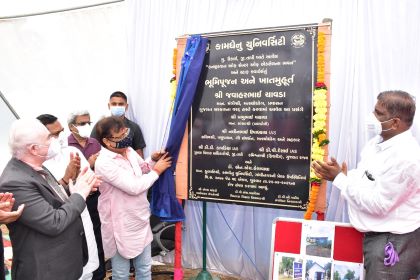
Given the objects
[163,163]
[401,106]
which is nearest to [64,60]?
[163,163]

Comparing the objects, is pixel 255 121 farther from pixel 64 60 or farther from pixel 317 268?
pixel 64 60

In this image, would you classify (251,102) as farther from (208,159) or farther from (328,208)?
(328,208)

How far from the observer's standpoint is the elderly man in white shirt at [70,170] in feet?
7.96

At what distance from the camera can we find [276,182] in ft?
8.80

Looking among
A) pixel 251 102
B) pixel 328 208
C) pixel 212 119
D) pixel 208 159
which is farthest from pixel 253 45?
pixel 328 208

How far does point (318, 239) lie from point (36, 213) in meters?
1.67

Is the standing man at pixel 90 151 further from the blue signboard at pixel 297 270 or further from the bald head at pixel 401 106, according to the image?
the bald head at pixel 401 106

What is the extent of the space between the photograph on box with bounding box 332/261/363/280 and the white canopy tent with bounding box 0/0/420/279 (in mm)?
798

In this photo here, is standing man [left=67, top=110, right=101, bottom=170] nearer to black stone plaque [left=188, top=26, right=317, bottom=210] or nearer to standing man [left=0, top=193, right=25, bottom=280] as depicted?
black stone plaque [left=188, top=26, right=317, bottom=210]

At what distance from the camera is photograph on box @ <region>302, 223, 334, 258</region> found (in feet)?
7.98

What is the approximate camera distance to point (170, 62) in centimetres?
386

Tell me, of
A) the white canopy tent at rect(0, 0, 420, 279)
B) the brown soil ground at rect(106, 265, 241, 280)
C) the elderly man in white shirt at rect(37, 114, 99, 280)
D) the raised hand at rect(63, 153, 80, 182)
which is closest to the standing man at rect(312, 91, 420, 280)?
the white canopy tent at rect(0, 0, 420, 279)

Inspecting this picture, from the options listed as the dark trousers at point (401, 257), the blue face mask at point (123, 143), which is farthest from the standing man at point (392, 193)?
the blue face mask at point (123, 143)

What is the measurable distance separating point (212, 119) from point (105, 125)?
770 millimetres
